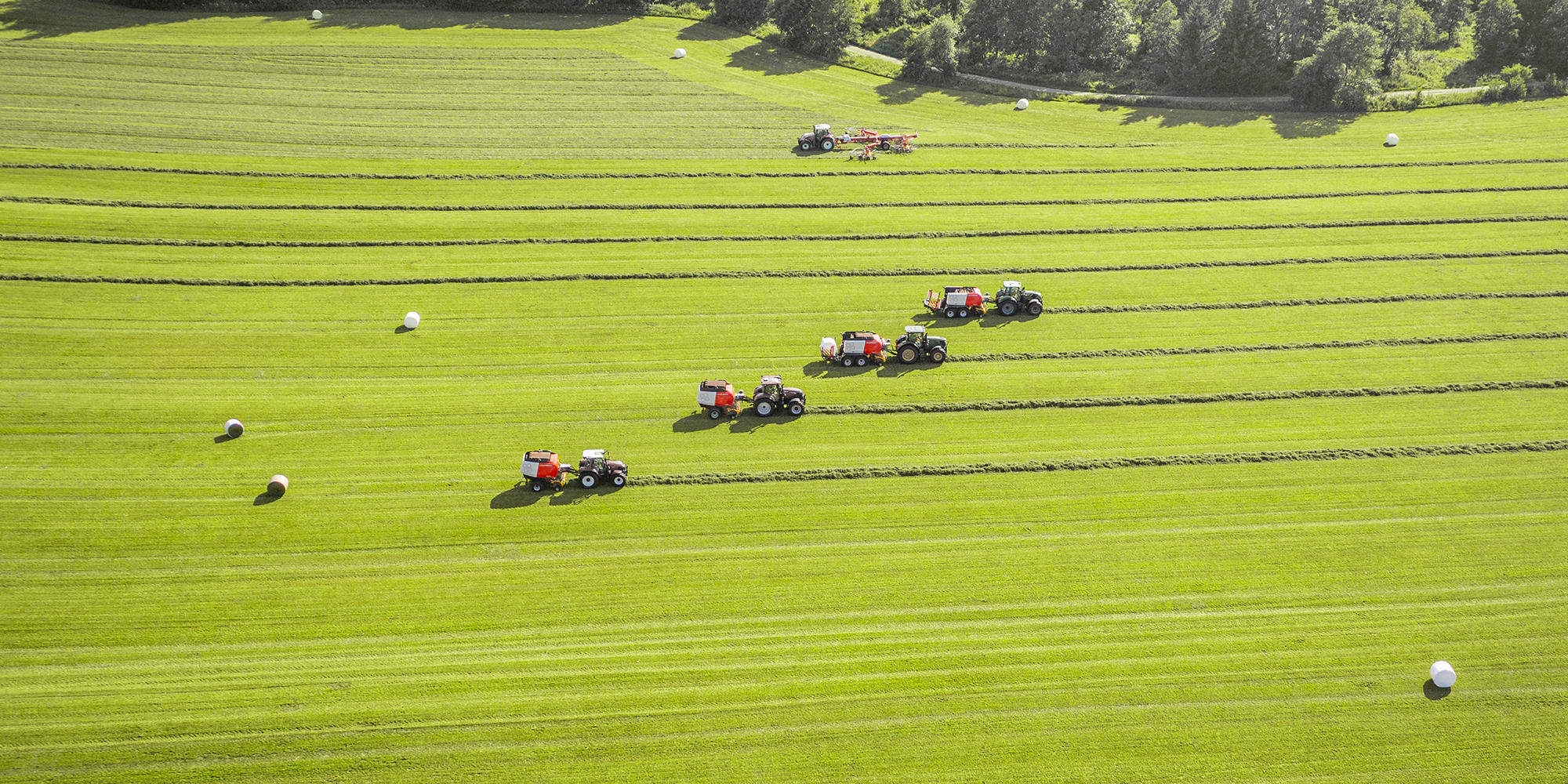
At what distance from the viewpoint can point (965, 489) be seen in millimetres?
35125

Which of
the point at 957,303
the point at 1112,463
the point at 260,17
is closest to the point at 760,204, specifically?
the point at 957,303

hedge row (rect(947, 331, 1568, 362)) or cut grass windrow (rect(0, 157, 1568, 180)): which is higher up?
cut grass windrow (rect(0, 157, 1568, 180))

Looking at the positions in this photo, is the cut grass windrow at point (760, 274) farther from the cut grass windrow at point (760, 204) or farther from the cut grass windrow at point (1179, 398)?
the cut grass windrow at point (1179, 398)

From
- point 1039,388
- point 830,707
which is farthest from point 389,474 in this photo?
point 1039,388

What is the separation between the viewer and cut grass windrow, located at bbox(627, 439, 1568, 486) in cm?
3547

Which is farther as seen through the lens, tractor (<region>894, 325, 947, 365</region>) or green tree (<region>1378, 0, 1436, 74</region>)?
green tree (<region>1378, 0, 1436, 74</region>)

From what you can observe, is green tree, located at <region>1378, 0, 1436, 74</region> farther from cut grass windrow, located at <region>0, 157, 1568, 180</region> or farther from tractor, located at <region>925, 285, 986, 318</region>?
tractor, located at <region>925, 285, 986, 318</region>

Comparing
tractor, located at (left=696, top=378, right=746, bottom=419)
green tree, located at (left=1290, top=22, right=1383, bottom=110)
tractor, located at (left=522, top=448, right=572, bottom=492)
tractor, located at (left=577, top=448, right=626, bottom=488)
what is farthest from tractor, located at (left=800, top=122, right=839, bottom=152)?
green tree, located at (left=1290, top=22, right=1383, bottom=110)

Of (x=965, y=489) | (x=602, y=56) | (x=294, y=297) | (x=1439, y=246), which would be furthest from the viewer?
(x=602, y=56)

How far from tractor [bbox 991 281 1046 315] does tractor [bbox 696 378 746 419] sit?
15.5 metres

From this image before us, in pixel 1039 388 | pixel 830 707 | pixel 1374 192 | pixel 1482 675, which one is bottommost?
pixel 830 707

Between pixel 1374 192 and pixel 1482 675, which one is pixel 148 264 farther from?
pixel 1374 192

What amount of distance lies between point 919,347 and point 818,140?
1017 inches

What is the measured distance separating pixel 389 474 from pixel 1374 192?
5933cm
